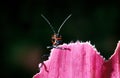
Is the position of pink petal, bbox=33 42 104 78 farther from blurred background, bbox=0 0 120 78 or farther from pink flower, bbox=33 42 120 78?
blurred background, bbox=0 0 120 78

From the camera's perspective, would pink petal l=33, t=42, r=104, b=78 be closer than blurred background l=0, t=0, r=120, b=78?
Yes

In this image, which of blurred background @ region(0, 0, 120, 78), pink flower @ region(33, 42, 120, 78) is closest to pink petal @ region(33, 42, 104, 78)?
pink flower @ region(33, 42, 120, 78)

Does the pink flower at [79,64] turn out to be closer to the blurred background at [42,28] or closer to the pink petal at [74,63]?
the pink petal at [74,63]

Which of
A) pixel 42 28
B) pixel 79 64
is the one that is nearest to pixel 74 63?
pixel 79 64

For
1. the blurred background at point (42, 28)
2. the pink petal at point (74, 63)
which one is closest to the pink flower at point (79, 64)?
the pink petal at point (74, 63)

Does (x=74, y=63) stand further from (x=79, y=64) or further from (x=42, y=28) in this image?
(x=42, y=28)

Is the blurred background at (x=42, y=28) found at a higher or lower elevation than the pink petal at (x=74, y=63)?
higher
